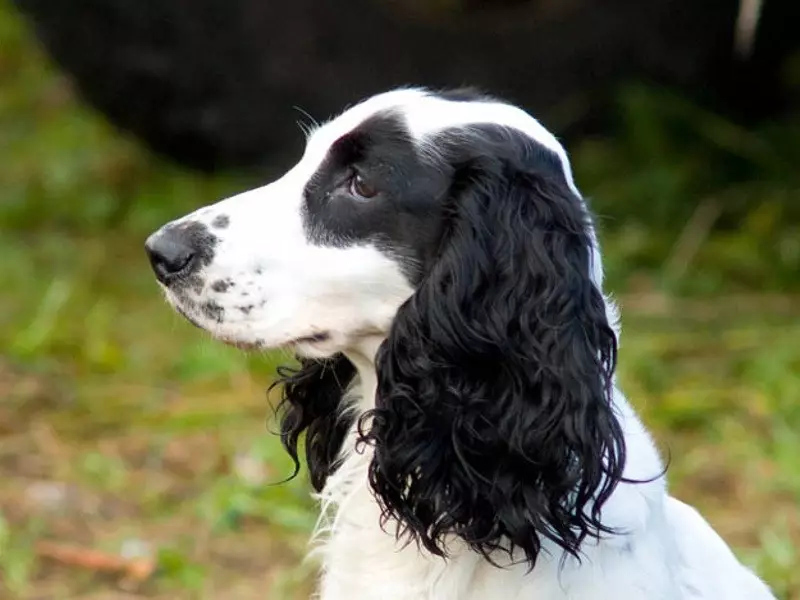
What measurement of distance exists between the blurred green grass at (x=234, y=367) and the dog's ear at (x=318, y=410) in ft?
3.70

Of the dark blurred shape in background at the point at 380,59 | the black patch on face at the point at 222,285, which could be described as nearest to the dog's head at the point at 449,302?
the black patch on face at the point at 222,285

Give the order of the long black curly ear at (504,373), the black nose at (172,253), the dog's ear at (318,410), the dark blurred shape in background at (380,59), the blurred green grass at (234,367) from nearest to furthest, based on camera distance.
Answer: the long black curly ear at (504,373)
the black nose at (172,253)
the dog's ear at (318,410)
the blurred green grass at (234,367)
the dark blurred shape in background at (380,59)

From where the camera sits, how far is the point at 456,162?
3104 mm

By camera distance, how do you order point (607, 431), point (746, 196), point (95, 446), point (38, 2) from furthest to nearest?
point (746, 196)
point (38, 2)
point (95, 446)
point (607, 431)

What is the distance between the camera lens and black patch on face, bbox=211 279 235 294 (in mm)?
3090

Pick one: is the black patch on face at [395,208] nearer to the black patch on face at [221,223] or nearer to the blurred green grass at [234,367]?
Answer: the black patch on face at [221,223]

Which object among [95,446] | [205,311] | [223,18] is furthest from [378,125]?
[223,18]

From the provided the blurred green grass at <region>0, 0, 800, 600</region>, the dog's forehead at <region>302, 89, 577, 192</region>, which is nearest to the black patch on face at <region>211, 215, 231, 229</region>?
the dog's forehead at <region>302, 89, 577, 192</region>

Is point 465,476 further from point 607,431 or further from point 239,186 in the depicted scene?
point 239,186

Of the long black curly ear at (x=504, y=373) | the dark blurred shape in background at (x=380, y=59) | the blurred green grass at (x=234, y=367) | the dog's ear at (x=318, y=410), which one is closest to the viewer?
the long black curly ear at (x=504, y=373)

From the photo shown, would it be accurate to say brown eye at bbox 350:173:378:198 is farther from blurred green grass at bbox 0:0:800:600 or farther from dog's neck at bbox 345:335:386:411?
blurred green grass at bbox 0:0:800:600

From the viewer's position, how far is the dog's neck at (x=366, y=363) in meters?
3.21

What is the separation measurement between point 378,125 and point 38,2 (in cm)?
423

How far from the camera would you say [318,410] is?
3604 millimetres
